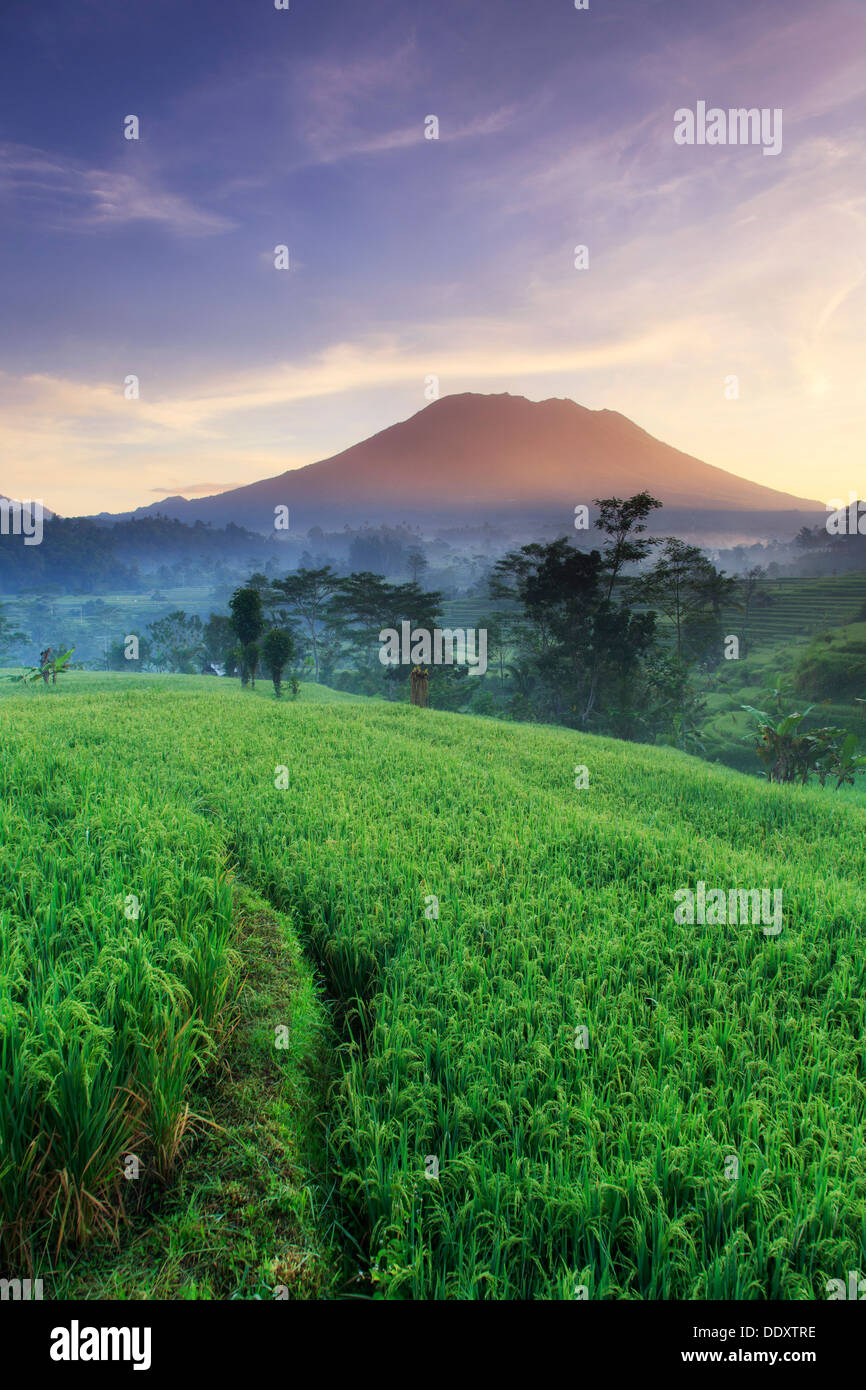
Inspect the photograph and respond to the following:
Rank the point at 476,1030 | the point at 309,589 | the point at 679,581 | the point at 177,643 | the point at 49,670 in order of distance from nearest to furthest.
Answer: the point at 476,1030 < the point at 49,670 < the point at 679,581 < the point at 309,589 < the point at 177,643

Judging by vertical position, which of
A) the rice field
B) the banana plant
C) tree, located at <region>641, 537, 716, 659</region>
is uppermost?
tree, located at <region>641, 537, 716, 659</region>

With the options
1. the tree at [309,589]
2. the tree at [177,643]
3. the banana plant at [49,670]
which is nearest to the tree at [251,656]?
the banana plant at [49,670]

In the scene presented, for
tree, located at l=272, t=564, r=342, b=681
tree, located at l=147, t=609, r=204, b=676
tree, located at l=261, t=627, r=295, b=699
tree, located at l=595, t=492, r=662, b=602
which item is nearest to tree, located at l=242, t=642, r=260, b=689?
tree, located at l=261, t=627, r=295, b=699

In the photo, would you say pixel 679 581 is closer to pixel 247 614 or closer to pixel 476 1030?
pixel 247 614

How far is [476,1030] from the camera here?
3.28 metres

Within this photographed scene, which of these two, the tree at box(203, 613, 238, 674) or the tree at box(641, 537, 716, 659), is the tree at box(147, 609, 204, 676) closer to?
the tree at box(203, 613, 238, 674)

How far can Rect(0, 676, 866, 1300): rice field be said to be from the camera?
2.28m

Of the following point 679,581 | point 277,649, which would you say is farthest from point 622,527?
point 277,649

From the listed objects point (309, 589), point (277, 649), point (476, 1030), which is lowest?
point (476, 1030)

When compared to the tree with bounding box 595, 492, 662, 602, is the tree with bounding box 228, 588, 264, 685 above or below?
below

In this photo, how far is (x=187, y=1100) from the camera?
2939 millimetres

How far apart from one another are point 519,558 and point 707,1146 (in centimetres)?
4072

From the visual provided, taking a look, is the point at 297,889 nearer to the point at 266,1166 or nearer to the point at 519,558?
the point at 266,1166

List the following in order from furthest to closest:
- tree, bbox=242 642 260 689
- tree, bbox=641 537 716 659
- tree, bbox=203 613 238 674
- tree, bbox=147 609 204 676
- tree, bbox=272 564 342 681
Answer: tree, bbox=147 609 204 676, tree, bbox=203 613 238 674, tree, bbox=272 564 342 681, tree, bbox=641 537 716 659, tree, bbox=242 642 260 689
